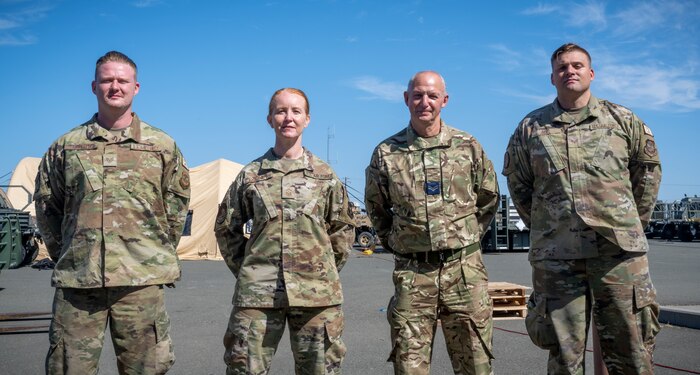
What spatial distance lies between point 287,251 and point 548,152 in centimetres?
170

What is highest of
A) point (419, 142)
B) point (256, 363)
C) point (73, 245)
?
point (419, 142)

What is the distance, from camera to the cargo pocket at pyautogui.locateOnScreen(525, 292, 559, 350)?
3672 mm

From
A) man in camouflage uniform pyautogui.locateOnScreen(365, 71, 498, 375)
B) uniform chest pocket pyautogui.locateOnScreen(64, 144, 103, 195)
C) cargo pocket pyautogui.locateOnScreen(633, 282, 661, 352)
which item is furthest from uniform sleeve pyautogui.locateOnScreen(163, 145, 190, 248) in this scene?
cargo pocket pyautogui.locateOnScreen(633, 282, 661, 352)

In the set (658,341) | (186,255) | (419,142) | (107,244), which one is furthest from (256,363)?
(186,255)

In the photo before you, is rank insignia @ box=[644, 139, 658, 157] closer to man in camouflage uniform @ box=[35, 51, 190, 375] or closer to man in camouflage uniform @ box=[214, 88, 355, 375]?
man in camouflage uniform @ box=[214, 88, 355, 375]

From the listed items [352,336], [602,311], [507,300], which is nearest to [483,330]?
[602,311]

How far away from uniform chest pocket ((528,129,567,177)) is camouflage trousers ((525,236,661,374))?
508mm

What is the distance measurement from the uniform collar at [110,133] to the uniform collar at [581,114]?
8.39ft

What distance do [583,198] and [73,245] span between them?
297 centimetres

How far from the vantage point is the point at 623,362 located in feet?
11.8

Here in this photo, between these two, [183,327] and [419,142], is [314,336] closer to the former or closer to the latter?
[419,142]

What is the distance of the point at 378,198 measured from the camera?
4.16 metres

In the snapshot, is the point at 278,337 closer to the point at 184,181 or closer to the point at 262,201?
the point at 262,201

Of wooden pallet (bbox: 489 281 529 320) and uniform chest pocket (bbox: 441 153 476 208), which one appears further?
wooden pallet (bbox: 489 281 529 320)
